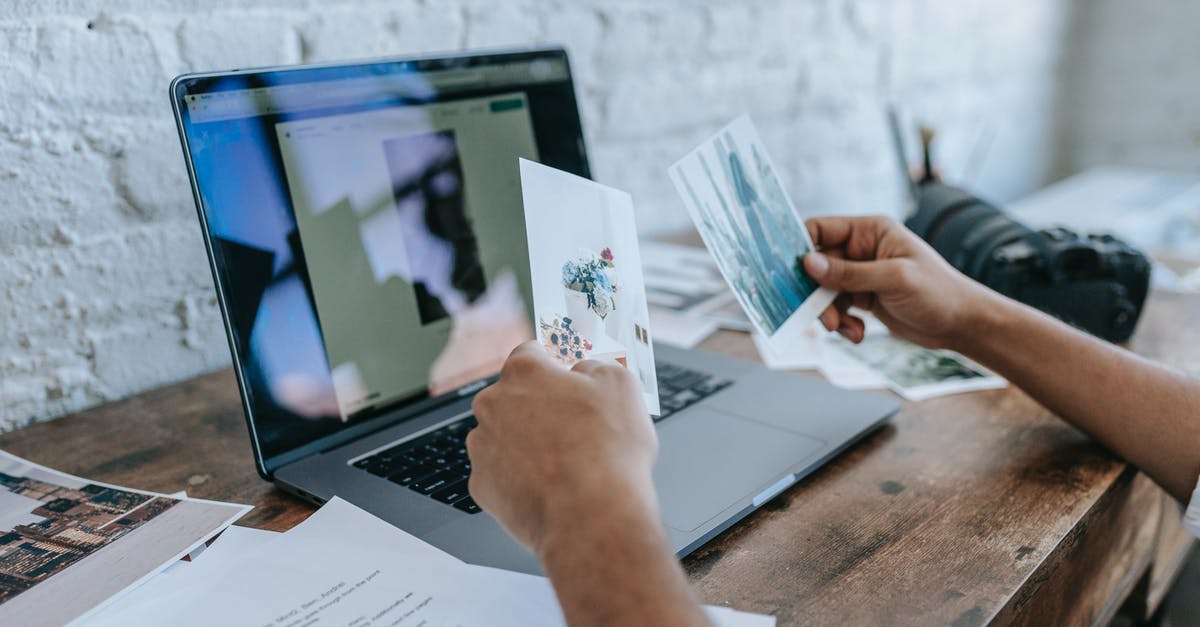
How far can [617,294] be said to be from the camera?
555mm

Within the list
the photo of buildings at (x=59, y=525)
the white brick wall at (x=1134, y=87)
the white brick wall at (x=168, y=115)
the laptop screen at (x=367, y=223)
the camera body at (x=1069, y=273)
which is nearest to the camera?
the photo of buildings at (x=59, y=525)

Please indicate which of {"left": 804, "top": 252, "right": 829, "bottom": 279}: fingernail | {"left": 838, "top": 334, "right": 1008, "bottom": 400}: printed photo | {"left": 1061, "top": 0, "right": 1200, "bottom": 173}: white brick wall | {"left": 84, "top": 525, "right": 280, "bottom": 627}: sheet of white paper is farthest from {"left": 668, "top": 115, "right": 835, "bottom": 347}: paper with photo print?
{"left": 1061, "top": 0, "right": 1200, "bottom": 173}: white brick wall

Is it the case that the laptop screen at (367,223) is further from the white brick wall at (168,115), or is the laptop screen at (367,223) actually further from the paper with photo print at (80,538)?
the white brick wall at (168,115)

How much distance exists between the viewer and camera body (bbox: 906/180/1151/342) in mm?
869

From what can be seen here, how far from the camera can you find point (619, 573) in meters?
0.40

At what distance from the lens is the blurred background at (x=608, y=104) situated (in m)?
0.74

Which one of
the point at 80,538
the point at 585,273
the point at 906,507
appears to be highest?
the point at 585,273

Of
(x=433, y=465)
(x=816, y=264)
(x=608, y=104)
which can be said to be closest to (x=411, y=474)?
(x=433, y=465)

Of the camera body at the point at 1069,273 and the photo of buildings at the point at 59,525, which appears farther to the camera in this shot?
the camera body at the point at 1069,273

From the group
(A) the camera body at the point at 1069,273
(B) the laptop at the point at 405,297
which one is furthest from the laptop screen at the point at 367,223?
(A) the camera body at the point at 1069,273

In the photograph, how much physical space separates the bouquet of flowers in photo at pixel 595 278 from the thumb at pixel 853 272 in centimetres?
28

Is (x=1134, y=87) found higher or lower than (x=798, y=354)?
higher

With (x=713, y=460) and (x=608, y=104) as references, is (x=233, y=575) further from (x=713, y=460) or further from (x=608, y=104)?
(x=608, y=104)

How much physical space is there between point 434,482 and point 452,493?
0.02 m
